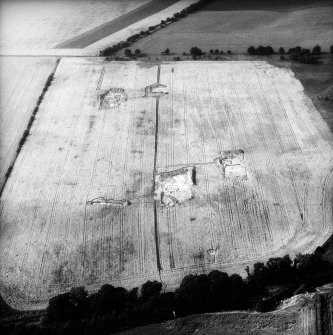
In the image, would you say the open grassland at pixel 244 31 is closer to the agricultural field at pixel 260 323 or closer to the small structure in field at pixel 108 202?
the small structure in field at pixel 108 202

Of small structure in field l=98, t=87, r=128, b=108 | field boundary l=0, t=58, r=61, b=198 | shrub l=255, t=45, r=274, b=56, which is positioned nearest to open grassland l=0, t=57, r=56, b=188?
field boundary l=0, t=58, r=61, b=198

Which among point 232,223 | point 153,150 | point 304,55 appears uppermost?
point 304,55

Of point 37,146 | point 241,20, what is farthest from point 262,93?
point 37,146

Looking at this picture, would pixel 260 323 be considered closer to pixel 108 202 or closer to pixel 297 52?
pixel 108 202

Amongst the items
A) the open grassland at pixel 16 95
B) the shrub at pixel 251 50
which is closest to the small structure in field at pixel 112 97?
the open grassland at pixel 16 95

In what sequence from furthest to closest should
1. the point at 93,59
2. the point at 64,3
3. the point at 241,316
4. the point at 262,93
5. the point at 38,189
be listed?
the point at 64,3 < the point at 93,59 < the point at 262,93 < the point at 38,189 < the point at 241,316

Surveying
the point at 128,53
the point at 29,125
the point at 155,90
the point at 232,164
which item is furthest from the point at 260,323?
the point at 128,53

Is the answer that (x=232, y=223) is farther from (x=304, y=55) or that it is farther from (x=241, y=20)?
(x=241, y=20)
